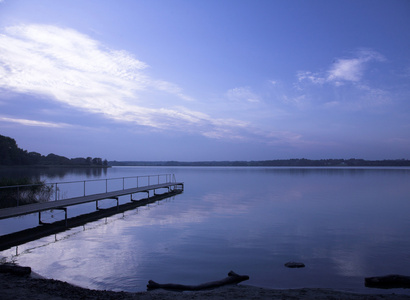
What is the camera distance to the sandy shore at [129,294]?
5500mm

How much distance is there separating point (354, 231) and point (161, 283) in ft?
30.2

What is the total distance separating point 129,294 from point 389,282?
17.8ft

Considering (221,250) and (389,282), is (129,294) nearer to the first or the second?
(221,250)

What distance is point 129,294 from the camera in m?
5.86

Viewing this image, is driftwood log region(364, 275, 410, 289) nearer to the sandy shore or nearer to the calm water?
the calm water

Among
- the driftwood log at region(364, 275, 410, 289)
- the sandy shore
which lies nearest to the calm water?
the driftwood log at region(364, 275, 410, 289)

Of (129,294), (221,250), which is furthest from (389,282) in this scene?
(129,294)

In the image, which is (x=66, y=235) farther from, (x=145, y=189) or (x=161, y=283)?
(x=145, y=189)

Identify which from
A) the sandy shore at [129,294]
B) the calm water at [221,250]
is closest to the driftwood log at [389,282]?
the calm water at [221,250]

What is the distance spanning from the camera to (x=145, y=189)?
24016mm

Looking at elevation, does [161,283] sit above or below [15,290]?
below

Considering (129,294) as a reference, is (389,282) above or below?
below

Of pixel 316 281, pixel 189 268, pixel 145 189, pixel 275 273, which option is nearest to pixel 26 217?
pixel 145 189

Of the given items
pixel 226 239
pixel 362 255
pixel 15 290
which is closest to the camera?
pixel 15 290
